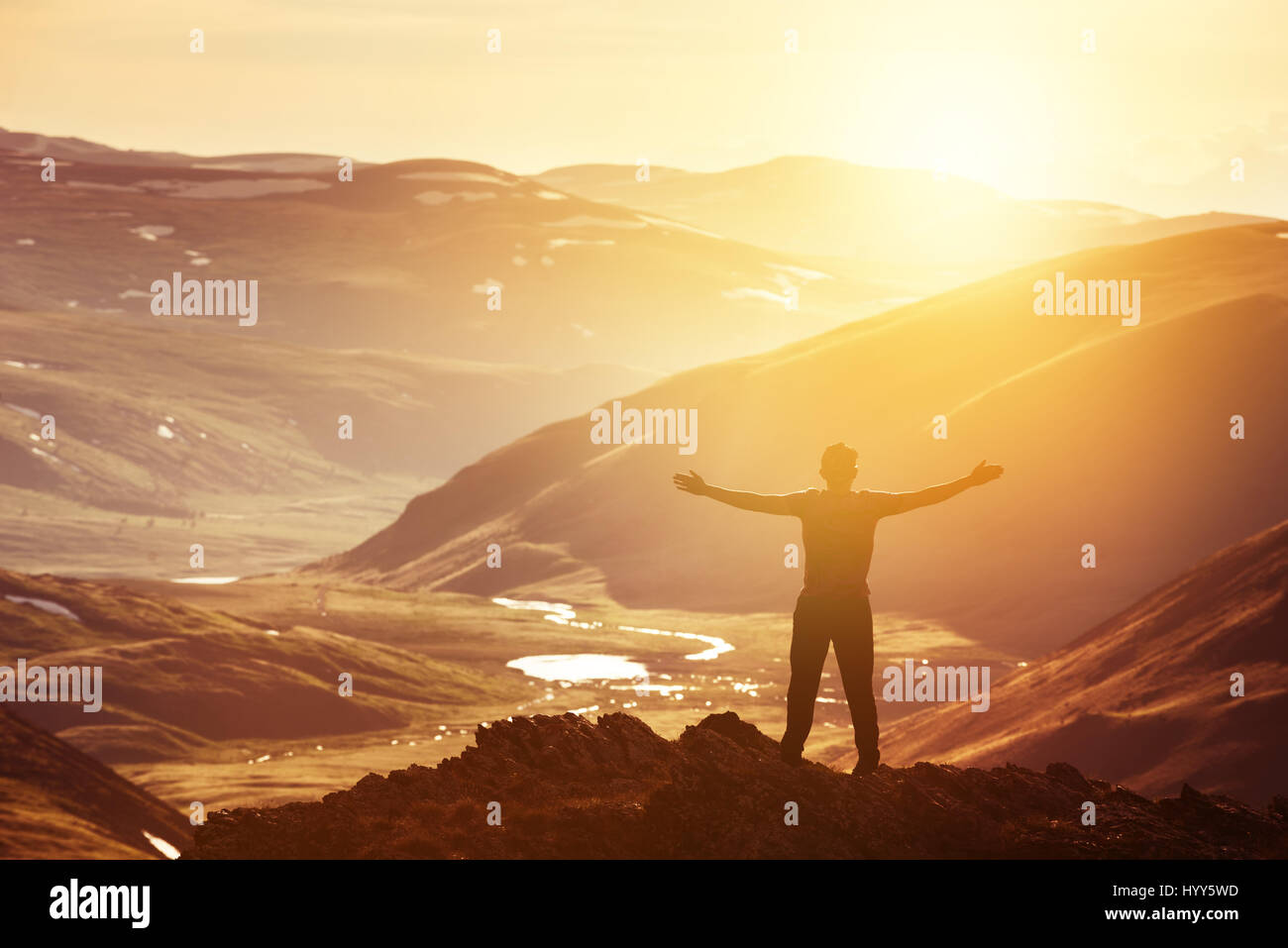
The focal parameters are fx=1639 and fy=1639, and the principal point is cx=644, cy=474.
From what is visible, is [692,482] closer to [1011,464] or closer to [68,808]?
[68,808]

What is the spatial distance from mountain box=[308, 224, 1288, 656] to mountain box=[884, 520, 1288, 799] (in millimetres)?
51244

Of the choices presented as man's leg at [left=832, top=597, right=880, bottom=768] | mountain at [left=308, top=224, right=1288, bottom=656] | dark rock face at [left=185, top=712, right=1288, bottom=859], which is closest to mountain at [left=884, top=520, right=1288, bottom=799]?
dark rock face at [left=185, top=712, right=1288, bottom=859]

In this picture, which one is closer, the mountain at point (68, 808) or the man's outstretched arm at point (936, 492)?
the man's outstretched arm at point (936, 492)

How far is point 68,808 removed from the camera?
51.2 meters

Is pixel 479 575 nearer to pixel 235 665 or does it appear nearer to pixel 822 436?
pixel 822 436

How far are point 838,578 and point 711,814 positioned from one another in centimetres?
253

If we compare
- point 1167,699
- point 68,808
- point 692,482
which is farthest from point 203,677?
point 692,482

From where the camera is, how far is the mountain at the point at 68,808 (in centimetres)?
4459

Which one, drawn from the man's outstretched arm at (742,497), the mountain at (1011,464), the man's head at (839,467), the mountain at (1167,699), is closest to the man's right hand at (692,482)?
the man's outstretched arm at (742,497)

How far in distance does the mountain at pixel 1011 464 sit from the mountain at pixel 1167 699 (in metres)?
51.2

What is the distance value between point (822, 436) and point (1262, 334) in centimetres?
4895

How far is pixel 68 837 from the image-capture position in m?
45.4

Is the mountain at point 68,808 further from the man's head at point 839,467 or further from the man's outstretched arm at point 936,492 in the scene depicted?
the man's outstretched arm at point 936,492
